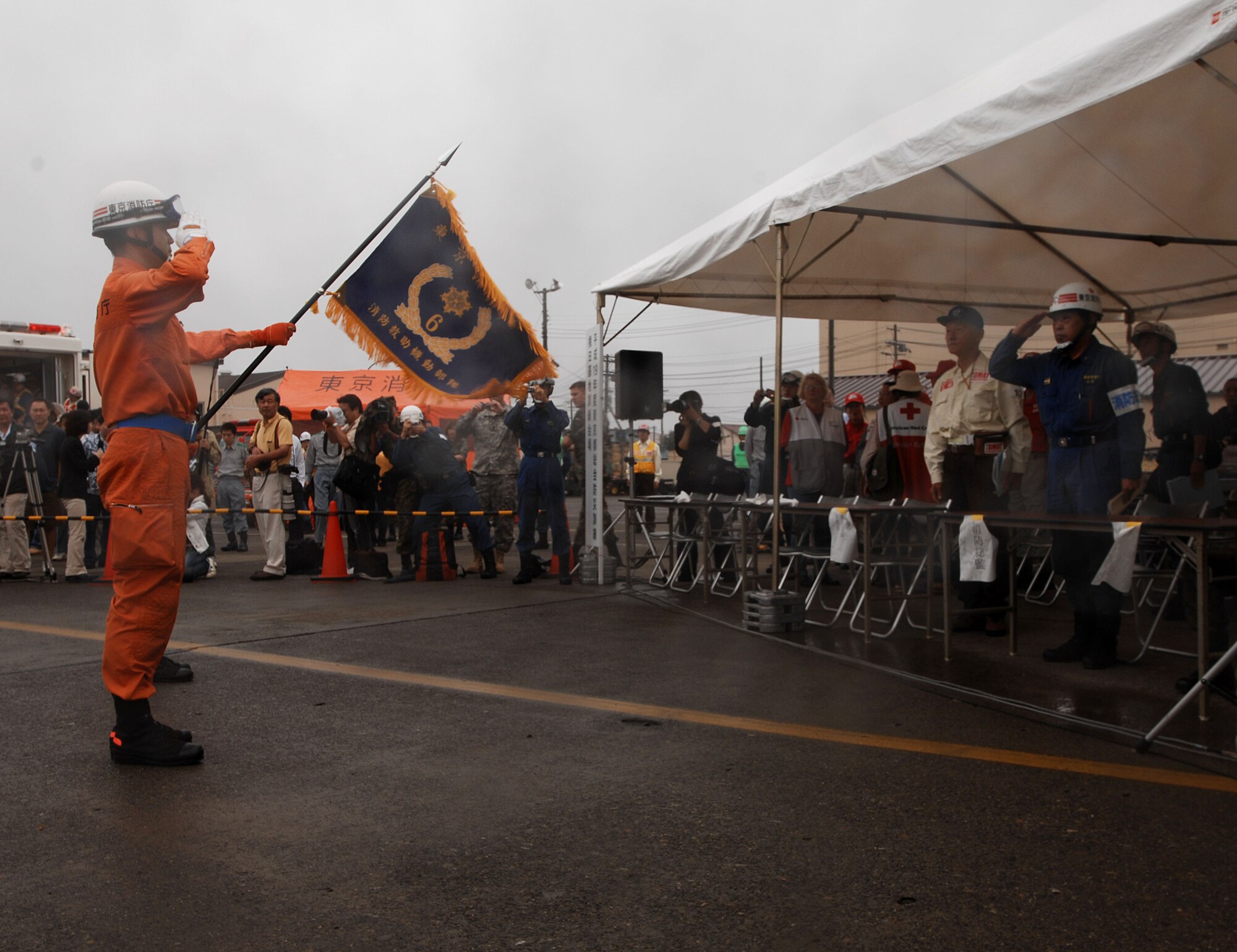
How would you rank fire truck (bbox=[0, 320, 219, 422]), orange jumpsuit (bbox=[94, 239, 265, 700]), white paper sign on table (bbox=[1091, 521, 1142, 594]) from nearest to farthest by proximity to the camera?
1. orange jumpsuit (bbox=[94, 239, 265, 700])
2. white paper sign on table (bbox=[1091, 521, 1142, 594])
3. fire truck (bbox=[0, 320, 219, 422])

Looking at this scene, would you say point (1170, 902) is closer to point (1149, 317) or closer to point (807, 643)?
point (807, 643)

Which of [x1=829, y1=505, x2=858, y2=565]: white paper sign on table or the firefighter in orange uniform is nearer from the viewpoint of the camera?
the firefighter in orange uniform

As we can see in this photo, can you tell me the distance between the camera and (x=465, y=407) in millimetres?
19703

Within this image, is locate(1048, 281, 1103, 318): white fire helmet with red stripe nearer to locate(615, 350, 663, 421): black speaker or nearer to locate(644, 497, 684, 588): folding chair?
locate(644, 497, 684, 588): folding chair

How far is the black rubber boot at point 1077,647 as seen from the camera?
5.71m

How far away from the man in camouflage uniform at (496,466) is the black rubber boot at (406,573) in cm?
72

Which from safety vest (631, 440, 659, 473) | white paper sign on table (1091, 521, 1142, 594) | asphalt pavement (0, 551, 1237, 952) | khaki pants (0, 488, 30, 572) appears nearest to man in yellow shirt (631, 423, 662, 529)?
safety vest (631, 440, 659, 473)

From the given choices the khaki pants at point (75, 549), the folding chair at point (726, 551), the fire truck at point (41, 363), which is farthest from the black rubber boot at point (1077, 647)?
the fire truck at point (41, 363)

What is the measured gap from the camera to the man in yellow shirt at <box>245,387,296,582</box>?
10.5 metres

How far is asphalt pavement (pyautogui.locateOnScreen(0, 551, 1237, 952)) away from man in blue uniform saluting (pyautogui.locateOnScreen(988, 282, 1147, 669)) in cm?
121

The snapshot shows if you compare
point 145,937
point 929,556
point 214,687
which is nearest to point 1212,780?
point 929,556

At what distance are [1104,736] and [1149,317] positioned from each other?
7405mm

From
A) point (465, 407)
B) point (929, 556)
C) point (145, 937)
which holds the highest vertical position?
point (465, 407)

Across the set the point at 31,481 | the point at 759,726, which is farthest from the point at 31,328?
the point at 759,726
